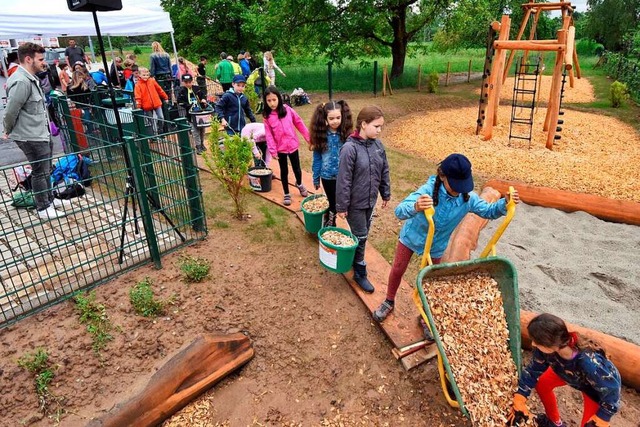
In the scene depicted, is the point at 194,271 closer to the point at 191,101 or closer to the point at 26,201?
the point at 26,201

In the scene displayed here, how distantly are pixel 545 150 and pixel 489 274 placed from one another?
707 centimetres

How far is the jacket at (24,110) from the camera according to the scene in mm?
4656

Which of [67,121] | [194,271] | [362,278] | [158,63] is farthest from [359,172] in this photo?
[158,63]

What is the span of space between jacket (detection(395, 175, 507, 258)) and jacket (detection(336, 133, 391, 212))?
0.56m

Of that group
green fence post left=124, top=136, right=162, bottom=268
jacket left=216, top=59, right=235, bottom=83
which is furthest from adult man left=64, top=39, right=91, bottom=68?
green fence post left=124, top=136, right=162, bottom=268

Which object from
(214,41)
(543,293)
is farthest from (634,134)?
(214,41)

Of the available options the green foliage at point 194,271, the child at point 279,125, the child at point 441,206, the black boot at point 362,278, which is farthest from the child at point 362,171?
the child at point 279,125

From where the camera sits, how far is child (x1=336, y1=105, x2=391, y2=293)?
360 centimetres

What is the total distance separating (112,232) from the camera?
4785mm

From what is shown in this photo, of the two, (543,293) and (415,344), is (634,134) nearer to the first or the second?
(543,293)

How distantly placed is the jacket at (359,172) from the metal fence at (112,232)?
1.82m

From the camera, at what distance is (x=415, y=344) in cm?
353

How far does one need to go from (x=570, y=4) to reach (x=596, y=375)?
10.3 m

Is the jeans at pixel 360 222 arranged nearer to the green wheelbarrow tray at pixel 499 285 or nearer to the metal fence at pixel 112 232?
the green wheelbarrow tray at pixel 499 285
